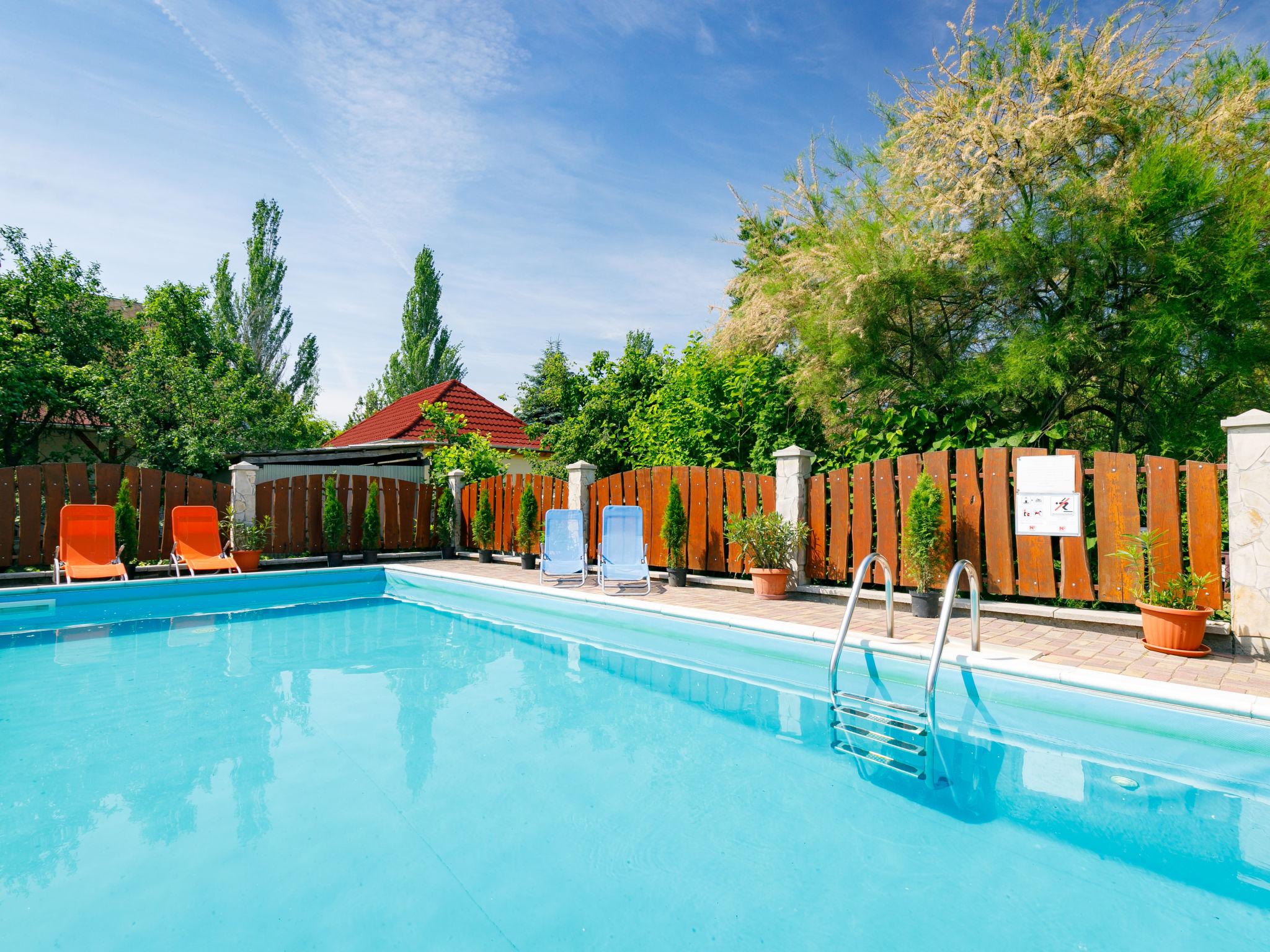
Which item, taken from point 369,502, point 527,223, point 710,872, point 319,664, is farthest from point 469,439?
point 710,872

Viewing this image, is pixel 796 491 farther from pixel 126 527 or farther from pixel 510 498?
pixel 126 527

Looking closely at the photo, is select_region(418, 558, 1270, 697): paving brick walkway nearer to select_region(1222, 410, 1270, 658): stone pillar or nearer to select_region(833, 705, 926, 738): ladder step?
select_region(1222, 410, 1270, 658): stone pillar

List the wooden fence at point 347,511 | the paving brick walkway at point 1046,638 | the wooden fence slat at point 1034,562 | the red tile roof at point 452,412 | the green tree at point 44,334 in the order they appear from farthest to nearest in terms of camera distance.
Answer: the red tile roof at point 452,412 → the green tree at point 44,334 → the wooden fence at point 347,511 → the wooden fence slat at point 1034,562 → the paving brick walkway at point 1046,638

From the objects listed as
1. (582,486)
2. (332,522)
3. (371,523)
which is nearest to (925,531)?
(582,486)

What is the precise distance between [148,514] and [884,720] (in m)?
10.9

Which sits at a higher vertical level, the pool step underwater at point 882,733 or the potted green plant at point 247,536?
the potted green plant at point 247,536

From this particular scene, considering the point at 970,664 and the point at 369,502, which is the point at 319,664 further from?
the point at 369,502

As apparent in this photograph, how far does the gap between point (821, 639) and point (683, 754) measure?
6.97 feet

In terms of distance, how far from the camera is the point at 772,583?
762cm

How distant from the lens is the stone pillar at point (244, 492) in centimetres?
1077

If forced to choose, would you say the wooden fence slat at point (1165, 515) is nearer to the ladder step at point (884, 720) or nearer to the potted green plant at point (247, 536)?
the ladder step at point (884, 720)

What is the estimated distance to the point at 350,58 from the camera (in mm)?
7797

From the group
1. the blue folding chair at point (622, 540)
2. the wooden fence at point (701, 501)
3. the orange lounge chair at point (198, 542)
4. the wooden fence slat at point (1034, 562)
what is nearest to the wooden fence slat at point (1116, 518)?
the wooden fence slat at point (1034, 562)

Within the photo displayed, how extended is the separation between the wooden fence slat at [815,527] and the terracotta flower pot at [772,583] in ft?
1.08
